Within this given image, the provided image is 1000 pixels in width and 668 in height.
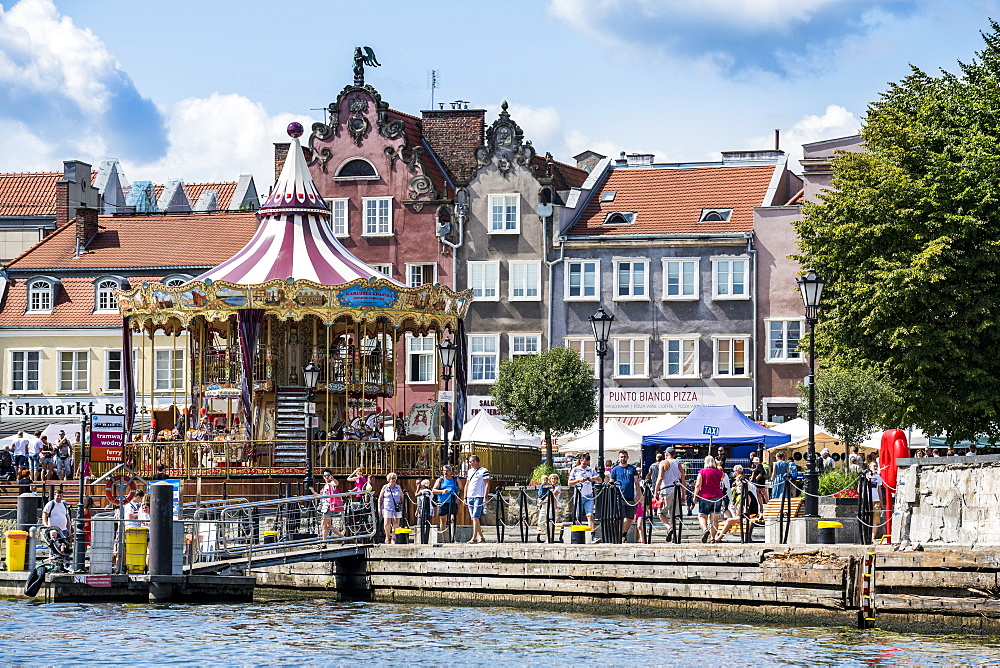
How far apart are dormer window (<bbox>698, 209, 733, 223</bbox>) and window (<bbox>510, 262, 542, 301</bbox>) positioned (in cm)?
585

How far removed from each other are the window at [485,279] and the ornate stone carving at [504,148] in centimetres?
319

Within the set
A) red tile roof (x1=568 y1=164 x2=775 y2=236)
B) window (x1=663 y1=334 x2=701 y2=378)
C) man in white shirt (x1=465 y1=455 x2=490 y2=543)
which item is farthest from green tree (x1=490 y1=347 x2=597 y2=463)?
man in white shirt (x1=465 y1=455 x2=490 y2=543)

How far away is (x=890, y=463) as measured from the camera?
3122cm

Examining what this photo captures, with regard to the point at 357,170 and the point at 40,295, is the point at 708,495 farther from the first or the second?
the point at 40,295

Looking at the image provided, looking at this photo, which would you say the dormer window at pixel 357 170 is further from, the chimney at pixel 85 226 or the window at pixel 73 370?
the window at pixel 73 370

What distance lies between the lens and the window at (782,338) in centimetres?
6322

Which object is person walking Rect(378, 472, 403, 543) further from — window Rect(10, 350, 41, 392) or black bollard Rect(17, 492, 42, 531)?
window Rect(10, 350, 41, 392)

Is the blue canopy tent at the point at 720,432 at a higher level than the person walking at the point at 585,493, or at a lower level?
higher

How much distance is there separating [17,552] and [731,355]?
33.9m

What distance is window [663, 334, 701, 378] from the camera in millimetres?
64375

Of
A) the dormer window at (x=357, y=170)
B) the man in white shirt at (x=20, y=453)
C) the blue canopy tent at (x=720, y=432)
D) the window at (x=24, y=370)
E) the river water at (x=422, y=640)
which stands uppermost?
the dormer window at (x=357, y=170)

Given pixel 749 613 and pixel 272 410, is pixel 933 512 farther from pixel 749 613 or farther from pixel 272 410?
pixel 272 410

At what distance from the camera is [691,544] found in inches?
1246

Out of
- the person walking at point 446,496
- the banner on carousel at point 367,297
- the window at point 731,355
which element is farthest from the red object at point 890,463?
the window at point 731,355
